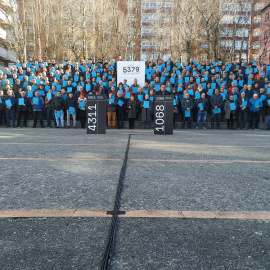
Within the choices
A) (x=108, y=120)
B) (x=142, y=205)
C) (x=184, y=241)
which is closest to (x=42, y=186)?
(x=142, y=205)

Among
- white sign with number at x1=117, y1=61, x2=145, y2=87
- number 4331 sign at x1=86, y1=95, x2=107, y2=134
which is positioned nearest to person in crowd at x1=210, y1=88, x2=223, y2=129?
white sign with number at x1=117, y1=61, x2=145, y2=87

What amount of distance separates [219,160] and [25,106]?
470 inches

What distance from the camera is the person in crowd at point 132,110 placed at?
15.3m

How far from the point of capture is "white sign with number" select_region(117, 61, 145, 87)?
17672 millimetres

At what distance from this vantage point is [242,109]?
15469 millimetres

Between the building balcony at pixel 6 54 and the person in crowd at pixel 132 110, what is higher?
the building balcony at pixel 6 54

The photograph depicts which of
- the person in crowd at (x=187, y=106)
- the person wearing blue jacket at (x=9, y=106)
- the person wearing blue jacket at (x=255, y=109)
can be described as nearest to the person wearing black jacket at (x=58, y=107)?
the person wearing blue jacket at (x=9, y=106)

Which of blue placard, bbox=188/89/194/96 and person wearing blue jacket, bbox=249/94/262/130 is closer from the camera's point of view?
person wearing blue jacket, bbox=249/94/262/130

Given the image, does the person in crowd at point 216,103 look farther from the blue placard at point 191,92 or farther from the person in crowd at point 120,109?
the person in crowd at point 120,109

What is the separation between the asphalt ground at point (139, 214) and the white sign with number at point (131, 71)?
1250 cm

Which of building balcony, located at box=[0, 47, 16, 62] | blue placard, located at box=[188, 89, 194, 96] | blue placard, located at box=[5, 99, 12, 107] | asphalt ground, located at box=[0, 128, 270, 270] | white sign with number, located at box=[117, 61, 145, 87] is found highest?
building balcony, located at box=[0, 47, 16, 62]

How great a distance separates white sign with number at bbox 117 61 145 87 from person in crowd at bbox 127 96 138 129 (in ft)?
9.07

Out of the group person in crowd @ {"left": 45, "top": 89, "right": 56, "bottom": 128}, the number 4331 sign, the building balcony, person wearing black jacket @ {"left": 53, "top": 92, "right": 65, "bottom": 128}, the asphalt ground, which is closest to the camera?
the asphalt ground

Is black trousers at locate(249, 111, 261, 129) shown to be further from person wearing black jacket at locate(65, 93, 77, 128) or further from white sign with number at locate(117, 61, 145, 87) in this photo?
person wearing black jacket at locate(65, 93, 77, 128)
